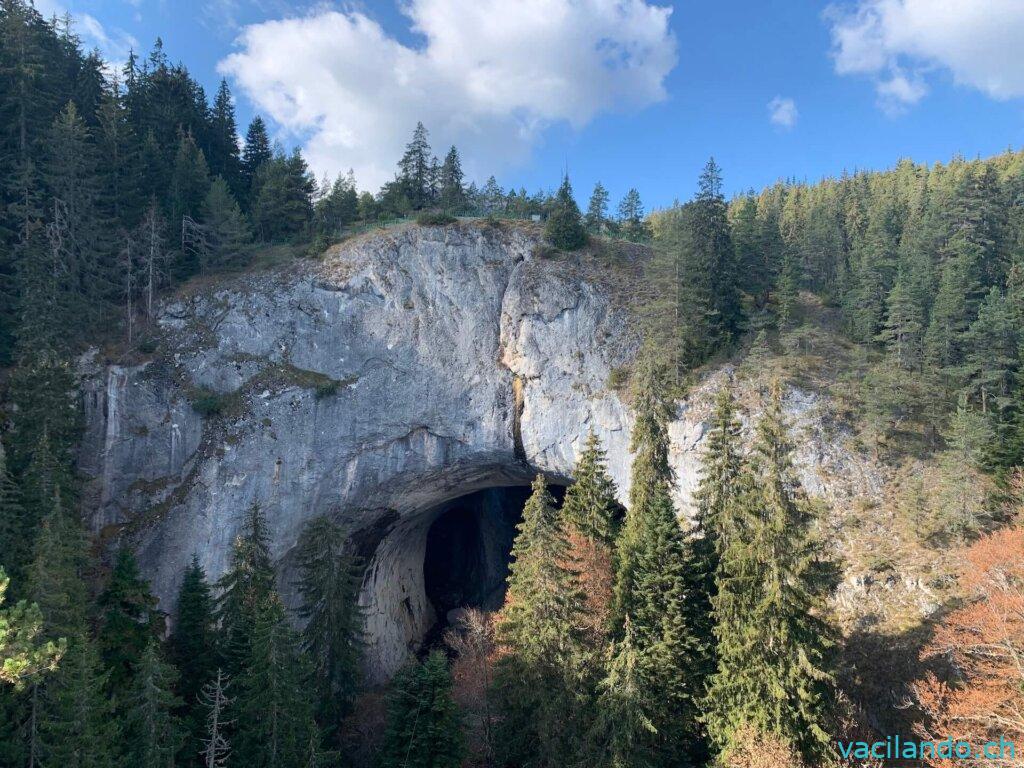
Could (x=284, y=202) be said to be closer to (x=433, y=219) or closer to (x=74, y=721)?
(x=433, y=219)

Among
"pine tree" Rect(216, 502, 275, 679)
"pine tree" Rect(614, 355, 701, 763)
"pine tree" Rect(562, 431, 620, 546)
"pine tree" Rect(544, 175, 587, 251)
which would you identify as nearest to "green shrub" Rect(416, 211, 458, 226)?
"pine tree" Rect(544, 175, 587, 251)

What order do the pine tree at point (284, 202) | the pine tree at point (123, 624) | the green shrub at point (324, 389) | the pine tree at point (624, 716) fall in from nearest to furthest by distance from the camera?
1. the pine tree at point (624, 716)
2. the pine tree at point (123, 624)
3. the green shrub at point (324, 389)
4. the pine tree at point (284, 202)

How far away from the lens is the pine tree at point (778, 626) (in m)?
16.2

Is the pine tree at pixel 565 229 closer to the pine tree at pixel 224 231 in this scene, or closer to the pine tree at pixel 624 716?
the pine tree at pixel 224 231

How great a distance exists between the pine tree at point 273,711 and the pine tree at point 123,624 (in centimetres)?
421

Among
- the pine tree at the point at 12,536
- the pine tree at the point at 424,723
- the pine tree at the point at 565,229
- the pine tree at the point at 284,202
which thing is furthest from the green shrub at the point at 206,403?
the pine tree at the point at 565,229

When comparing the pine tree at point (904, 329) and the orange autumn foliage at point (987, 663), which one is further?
the pine tree at point (904, 329)

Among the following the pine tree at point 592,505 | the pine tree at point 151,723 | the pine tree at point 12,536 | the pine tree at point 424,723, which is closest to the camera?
the pine tree at point 151,723

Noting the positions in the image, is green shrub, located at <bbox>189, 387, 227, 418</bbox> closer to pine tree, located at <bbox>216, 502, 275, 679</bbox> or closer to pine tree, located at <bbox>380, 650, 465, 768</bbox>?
pine tree, located at <bbox>216, 502, 275, 679</bbox>

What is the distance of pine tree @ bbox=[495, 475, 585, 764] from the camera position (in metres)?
18.6

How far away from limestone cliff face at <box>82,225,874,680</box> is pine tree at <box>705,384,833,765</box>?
515 inches

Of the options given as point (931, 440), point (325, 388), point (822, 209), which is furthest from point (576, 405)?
point (822, 209)

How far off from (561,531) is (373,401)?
52.1 ft

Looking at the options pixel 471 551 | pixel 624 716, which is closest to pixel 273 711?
pixel 624 716
